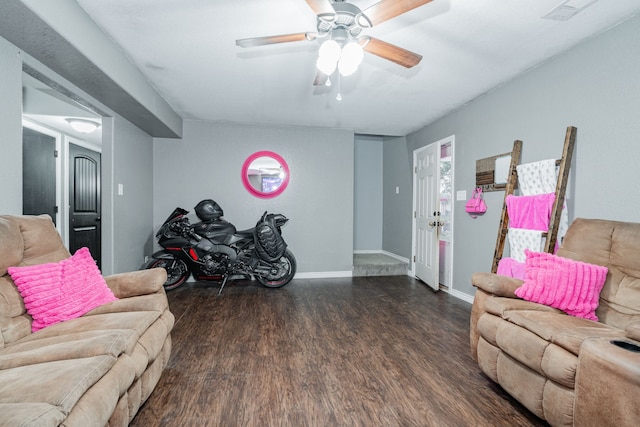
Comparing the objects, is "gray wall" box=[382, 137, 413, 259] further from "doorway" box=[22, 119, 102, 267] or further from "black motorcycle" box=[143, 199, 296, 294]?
"doorway" box=[22, 119, 102, 267]

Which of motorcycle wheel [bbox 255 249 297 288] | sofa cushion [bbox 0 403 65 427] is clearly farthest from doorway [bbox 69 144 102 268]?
sofa cushion [bbox 0 403 65 427]

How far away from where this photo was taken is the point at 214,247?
148 inches

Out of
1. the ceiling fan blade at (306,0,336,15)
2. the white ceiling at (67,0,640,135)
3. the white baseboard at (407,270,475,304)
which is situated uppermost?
the white ceiling at (67,0,640,135)

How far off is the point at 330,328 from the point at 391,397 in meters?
1.05

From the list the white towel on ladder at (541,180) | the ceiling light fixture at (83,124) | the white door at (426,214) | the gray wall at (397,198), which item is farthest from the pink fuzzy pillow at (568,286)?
the ceiling light fixture at (83,124)

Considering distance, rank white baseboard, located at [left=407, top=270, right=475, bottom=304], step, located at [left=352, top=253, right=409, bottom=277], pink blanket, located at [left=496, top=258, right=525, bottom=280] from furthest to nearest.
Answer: step, located at [left=352, top=253, right=409, bottom=277] < white baseboard, located at [left=407, top=270, right=475, bottom=304] < pink blanket, located at [left=496, top=258, right=525, bottom=280]

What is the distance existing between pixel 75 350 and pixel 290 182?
3551mm

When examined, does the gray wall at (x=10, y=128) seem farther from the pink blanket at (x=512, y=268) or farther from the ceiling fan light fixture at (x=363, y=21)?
the pink blanket at (x=512, y=268)

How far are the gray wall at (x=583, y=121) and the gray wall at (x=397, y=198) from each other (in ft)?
5.57

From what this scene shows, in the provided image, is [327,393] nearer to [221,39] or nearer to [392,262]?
[221,39]

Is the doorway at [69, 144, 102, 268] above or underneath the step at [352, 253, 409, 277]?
above

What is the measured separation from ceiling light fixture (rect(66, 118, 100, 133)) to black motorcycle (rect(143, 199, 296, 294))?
147cm

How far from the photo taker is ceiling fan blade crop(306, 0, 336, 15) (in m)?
1.50

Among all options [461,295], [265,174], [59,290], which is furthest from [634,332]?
[265,174]
